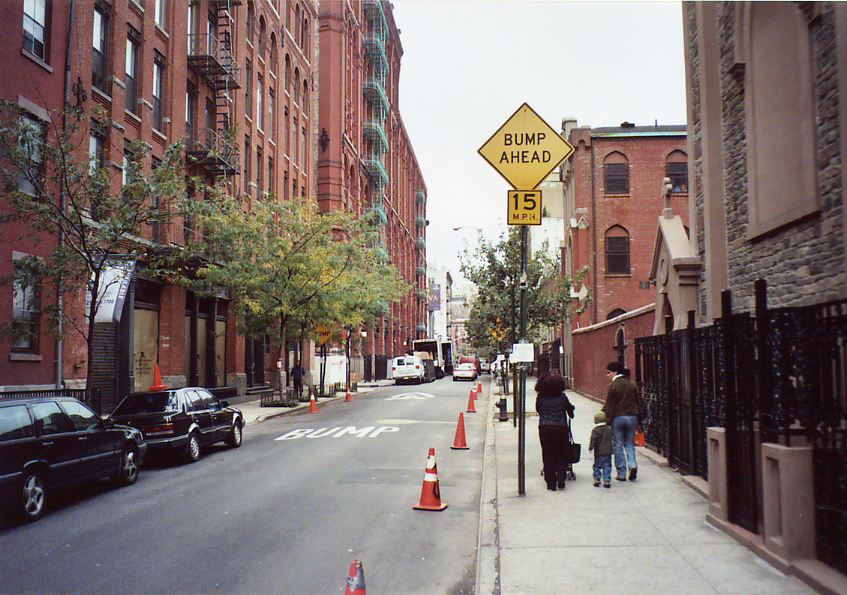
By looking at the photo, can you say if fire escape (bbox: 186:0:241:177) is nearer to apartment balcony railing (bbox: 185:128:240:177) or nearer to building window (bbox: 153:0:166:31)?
apartment balcony railing (bbox: 185:128:240:177)

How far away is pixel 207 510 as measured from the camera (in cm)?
960

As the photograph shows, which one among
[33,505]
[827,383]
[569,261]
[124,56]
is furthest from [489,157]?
[569,261]

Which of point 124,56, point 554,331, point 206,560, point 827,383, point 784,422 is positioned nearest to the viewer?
point 827,383

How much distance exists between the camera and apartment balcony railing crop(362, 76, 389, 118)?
212ft

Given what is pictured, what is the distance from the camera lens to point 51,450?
974cm

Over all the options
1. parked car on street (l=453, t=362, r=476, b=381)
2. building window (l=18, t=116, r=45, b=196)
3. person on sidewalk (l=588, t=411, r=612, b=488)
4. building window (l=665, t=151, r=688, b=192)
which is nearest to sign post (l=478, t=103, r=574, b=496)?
person on sidewalk (l=588, t=411, r=612, b=488)

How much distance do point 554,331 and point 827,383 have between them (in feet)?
148

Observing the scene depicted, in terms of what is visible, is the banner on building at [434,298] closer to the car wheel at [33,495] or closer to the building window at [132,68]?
the building window at [132,68]

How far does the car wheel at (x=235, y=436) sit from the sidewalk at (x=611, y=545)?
7.48m

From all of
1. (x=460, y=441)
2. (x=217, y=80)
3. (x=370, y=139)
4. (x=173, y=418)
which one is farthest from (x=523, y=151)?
(x=370, y=139)

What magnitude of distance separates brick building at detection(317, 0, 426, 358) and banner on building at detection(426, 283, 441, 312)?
2523 cm

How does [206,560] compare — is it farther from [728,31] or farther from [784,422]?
[728,31]

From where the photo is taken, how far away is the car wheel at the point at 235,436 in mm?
16422

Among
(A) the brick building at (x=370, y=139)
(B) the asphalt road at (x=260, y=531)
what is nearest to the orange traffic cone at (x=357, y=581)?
(B) the asphalt road at (x=260, y=531)
